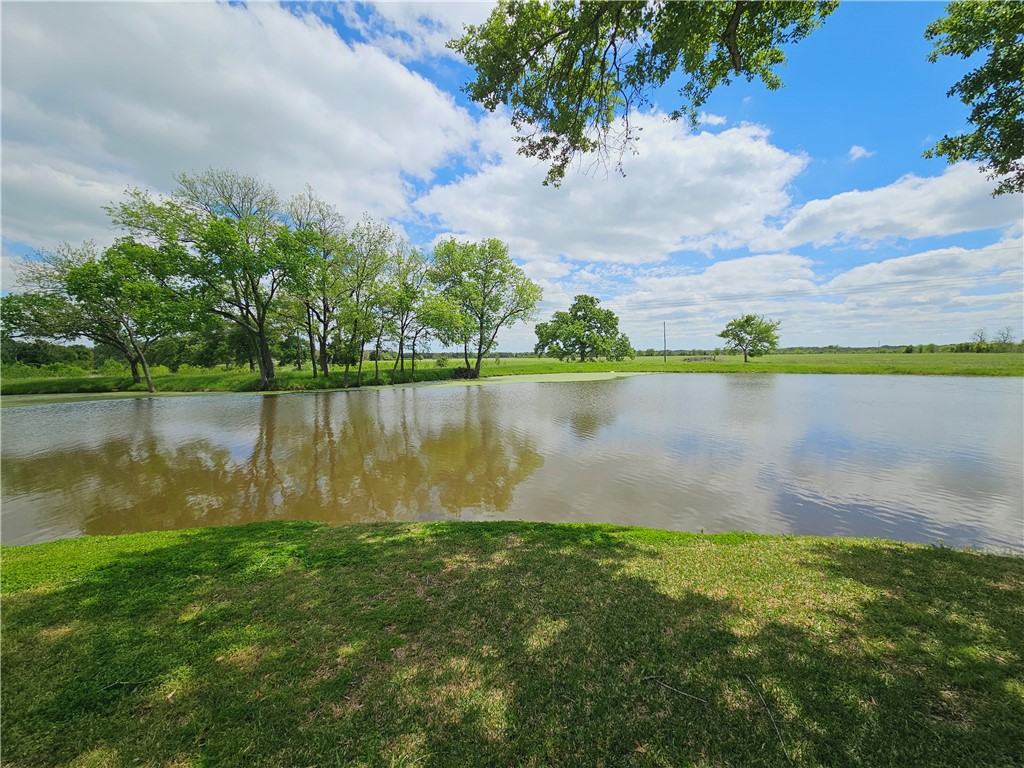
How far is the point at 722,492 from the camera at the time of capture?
7867 mm

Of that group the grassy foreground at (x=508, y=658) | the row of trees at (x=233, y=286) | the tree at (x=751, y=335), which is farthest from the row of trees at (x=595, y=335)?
the grassy foreground at (x=508, y=658)

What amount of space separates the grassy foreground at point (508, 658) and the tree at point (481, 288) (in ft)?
111

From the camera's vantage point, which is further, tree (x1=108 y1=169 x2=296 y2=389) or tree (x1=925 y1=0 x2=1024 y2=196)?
tree (x1=108 y1=169 x2=296 y2=389)

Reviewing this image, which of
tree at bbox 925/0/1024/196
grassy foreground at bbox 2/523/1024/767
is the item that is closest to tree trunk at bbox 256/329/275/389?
grassy foreground at bbox 2/523/1024/767

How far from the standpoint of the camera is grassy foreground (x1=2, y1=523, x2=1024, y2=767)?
221cm

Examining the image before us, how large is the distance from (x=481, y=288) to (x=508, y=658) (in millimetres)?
39660

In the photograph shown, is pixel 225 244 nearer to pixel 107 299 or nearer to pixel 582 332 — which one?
pixel 107 299

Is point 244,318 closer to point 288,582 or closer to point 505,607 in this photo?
point 288,582

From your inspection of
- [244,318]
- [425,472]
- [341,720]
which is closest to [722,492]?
[425,472]

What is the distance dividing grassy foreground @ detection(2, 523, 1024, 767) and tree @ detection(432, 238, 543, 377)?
33.8 m

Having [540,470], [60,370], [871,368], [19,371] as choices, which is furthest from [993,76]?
[60,370]

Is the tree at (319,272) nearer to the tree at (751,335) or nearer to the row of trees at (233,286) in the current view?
the row of trees at (233,286)

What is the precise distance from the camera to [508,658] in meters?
2.94

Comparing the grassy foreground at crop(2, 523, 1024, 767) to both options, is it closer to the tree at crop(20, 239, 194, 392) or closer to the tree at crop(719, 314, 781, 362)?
the tree at crop(20, 239, 194, 392)
